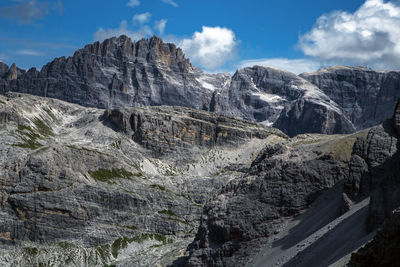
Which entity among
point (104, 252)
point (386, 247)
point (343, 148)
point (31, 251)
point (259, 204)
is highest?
point (343, 148)

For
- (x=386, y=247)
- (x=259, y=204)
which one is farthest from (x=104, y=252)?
(x=386, y=247)

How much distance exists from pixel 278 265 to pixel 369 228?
60.7 feet

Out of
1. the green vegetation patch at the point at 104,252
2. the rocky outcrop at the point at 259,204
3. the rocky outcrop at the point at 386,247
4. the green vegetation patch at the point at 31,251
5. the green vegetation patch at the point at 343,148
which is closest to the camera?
the rocky outcrop at the point at 386,247

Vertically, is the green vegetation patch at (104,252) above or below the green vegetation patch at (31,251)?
below

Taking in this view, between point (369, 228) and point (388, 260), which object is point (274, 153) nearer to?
point (369, 228)

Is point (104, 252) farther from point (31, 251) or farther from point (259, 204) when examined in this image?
point (259, 204)

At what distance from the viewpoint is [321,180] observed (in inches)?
3433

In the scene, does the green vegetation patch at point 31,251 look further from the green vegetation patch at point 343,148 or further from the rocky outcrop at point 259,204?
the green vegetation patch at point 343,148

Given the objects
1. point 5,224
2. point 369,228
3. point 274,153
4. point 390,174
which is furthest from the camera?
point 5,224

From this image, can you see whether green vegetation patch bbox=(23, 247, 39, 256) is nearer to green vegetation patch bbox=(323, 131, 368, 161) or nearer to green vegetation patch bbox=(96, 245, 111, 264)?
green vegetation patch bbox=(96, 245, 111, 264)

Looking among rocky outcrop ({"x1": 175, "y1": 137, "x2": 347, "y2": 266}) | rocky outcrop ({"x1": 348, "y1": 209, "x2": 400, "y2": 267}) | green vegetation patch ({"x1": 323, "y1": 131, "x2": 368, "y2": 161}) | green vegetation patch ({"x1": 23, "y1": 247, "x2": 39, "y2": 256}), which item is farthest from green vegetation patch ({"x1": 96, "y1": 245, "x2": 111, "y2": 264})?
rocky outcrop ({"x1": 348, "y1": 209, "x2": 400, "y2": 267})

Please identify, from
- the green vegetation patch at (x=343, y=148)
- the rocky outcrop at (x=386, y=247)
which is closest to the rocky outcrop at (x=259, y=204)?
the green vegetation patch at (x=343, y=148)

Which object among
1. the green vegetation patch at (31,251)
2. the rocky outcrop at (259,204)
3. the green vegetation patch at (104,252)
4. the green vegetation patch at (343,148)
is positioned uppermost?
the green vegetation patch at (343,148)

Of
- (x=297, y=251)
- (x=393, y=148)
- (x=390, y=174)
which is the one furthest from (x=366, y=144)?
(x=297, y=251)
